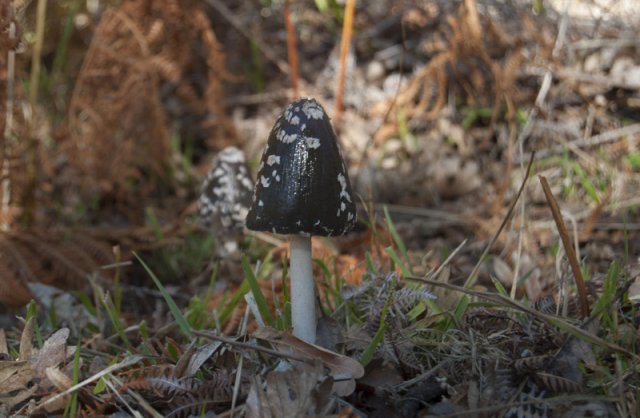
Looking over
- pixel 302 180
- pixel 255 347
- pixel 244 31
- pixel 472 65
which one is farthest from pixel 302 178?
pixel 244 31

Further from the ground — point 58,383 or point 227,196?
point 227,196

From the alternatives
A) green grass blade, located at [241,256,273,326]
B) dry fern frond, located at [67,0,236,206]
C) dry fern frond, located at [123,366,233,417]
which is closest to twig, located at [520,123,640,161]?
dry fern frond, located at [67,0,236,206]

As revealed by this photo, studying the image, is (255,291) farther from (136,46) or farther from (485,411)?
(136,46)

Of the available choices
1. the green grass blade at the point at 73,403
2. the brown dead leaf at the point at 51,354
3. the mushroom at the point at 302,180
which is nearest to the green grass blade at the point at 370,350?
the mushroom at the point at 302,180

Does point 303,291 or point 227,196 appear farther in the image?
point 227,196

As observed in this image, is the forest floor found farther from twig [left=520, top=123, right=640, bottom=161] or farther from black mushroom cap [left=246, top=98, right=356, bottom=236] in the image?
black mushroom cap [left=246, top=98, right=356, bottom=236]

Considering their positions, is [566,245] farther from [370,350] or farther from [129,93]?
[129,93]
